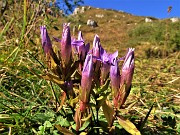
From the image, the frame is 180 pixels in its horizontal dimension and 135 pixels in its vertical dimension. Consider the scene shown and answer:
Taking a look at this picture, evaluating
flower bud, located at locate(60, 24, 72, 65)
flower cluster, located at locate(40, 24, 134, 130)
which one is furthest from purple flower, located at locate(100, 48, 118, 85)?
flower bud, located at locate(60, 24, 72, 65)

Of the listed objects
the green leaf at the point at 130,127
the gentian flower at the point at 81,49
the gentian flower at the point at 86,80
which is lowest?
the green leaf at the point at 130,127

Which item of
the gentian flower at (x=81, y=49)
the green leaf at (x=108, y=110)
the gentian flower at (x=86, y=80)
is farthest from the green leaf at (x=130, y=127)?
the gentian flower at (x=81, y=49)

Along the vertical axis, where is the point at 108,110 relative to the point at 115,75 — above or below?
below

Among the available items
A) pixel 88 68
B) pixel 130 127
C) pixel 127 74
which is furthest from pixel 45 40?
pixel 130 127

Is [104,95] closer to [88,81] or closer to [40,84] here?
[88,81]

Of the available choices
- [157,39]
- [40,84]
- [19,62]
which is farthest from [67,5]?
[157,39]

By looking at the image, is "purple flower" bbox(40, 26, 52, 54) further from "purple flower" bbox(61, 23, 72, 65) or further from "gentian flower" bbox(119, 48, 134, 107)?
"gentian flower" bbox(119, 48, 134, 107)

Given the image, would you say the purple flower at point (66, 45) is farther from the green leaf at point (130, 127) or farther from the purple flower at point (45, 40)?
the green leaf at point (130, 127)

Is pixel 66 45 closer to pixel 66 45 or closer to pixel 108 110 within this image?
pixel 66 45

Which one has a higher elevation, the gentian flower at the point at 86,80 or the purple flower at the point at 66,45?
the purple flower at the point at 66,45
